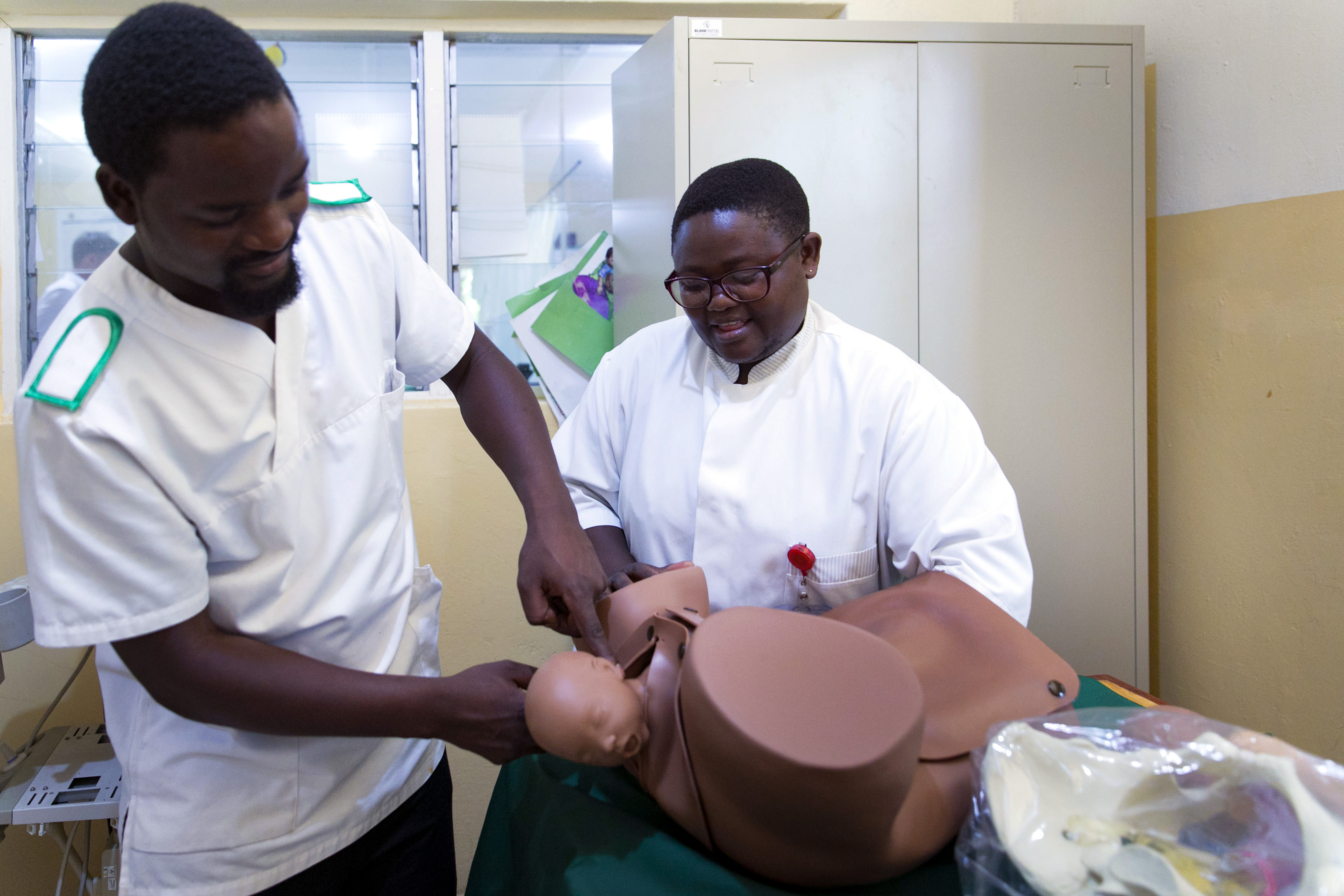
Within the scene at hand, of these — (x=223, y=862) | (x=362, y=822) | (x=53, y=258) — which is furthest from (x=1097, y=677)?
(x=53, y=258)

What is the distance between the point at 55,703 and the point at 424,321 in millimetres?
1546

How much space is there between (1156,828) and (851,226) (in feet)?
5.12

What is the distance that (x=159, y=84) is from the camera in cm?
70

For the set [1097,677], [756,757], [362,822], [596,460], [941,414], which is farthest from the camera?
[1097,677]

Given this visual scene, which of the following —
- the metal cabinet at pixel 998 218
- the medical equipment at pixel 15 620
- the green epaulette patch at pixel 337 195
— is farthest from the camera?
the metal cabinet at pixel 998 218

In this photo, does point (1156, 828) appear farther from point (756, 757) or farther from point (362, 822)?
point (362, 822)

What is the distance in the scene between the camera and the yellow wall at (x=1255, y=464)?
173 centimetres

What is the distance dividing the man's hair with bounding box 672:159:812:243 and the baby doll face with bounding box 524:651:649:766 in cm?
80

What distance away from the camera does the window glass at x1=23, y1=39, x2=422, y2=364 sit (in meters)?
2.34

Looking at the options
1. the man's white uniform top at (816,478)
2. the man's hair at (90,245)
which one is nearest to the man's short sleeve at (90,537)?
the man's white uniform top at (816,478)

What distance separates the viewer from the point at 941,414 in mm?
1358

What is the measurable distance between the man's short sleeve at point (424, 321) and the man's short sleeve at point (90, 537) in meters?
0.43

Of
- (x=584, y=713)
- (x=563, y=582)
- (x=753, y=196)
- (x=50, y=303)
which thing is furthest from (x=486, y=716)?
(x=50, y=303)

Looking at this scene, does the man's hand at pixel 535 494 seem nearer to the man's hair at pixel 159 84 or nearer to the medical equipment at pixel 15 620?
the man's hair at pixel 159 84
